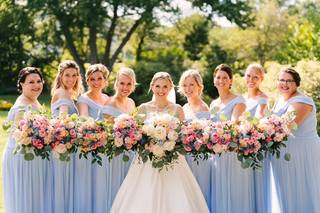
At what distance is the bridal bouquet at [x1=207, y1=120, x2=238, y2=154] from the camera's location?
5.80 m

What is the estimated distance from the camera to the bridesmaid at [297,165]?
6.59 m

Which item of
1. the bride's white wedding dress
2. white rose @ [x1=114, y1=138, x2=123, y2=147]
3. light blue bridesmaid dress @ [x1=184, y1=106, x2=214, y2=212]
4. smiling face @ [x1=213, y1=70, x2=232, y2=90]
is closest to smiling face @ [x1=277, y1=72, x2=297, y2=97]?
smiling face @ [x1=213, y1=70, x2=232, y2=90]

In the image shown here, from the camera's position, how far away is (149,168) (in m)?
6.29

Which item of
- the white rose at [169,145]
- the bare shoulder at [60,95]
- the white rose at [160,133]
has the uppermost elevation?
the bare shoulder at [60,95]

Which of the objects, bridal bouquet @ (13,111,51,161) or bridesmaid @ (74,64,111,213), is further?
bridesmaid @ (74,64,111,213)

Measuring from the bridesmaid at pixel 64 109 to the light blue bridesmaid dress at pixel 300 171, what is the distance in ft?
9.10

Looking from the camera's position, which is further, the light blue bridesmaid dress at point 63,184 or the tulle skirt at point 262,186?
the tulle skirt at point 262,186

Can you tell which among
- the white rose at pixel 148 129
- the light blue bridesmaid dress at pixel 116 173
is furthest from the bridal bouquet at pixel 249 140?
the light blue bridesmaid dress at pixel 116 173

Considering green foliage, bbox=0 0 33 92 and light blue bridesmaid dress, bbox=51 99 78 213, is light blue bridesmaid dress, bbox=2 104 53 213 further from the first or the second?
green foliage, bbox=0 0 33 92

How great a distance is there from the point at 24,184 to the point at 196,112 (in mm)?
2563

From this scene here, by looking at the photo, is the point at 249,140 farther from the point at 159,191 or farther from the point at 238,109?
the point at 159,191

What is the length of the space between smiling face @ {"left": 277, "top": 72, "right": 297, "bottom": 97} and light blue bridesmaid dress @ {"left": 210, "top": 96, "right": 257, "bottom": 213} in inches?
43.3

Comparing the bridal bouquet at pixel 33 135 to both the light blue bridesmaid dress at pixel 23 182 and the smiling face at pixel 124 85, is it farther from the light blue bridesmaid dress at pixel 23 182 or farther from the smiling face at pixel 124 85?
the smiling face at pixel 124 85

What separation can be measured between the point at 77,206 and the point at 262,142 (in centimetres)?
262
